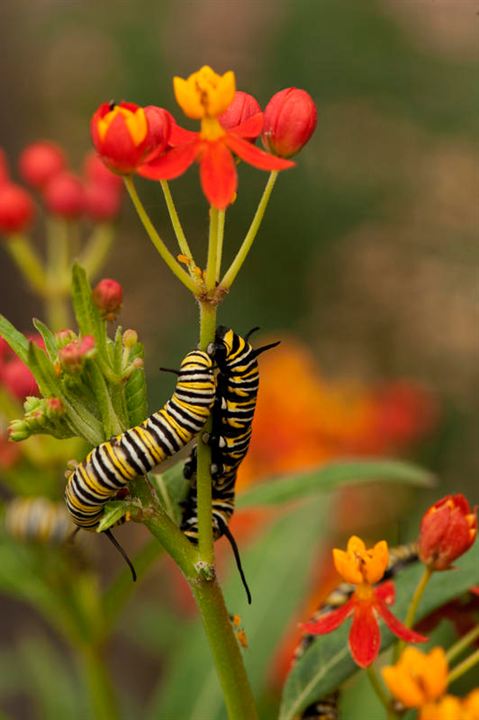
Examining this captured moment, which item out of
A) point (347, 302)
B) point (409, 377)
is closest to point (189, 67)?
point (347, 302)

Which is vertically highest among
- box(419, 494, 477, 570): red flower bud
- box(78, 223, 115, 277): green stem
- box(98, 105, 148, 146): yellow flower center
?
box(98, 105, 148, 146): yellow flower center

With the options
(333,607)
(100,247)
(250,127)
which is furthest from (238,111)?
(100,247)

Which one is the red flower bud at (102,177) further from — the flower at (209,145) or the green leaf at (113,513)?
the green leaf at (113,513)

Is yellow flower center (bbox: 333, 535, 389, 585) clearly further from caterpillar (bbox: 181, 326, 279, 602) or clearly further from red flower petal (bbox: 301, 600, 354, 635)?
caterpillar (bbox: 181, 326, 279, 602)

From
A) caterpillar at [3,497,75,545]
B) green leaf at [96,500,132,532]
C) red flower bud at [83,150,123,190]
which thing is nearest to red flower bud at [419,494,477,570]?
green leaf at [96,500,132,532]

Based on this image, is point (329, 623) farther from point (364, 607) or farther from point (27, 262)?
point (27, 262)
